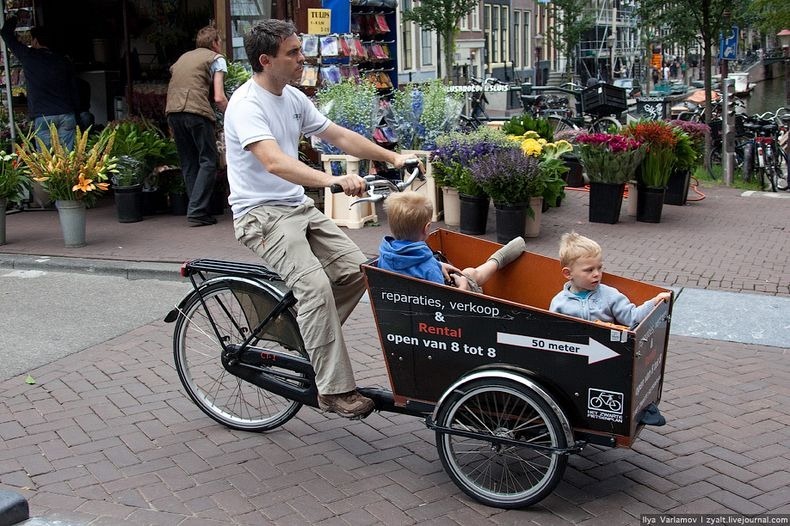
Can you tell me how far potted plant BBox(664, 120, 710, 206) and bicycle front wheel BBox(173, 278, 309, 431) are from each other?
21.6 ft

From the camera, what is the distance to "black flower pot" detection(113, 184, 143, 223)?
9828 millimetres

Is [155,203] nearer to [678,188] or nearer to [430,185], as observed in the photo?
[430,185]

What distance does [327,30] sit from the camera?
10484mm

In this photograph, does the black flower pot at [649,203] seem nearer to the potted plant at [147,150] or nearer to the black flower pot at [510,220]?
the black flower pot at [510,220]

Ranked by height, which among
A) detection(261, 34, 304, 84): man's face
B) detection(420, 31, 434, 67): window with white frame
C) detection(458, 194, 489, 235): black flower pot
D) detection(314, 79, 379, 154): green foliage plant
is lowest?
detection(458, 194, 489, 235): black flower pot

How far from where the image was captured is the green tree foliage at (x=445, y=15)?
30.8 metres

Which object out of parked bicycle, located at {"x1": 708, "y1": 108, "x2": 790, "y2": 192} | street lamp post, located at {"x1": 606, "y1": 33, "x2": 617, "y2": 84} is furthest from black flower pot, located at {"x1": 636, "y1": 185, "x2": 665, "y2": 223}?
street lamp post, located at {"x1": 606, "y1": 33, "x2": 617, "y2": 84}

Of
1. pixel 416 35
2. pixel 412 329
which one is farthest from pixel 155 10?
pixel 416 35

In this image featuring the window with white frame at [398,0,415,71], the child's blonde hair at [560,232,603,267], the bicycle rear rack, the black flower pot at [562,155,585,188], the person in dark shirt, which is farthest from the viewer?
the window with white frame at [398,0,415,71]

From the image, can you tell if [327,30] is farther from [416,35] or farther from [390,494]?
[416,35]

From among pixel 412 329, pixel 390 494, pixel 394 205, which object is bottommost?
pixel 390 494

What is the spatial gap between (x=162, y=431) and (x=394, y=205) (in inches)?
69.3

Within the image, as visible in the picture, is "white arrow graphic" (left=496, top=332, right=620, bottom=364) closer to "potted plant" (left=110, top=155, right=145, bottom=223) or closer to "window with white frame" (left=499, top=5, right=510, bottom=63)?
"potted plant" (left=110, top=155, right=145, bottom=223)

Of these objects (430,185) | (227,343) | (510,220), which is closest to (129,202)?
(430,185)
